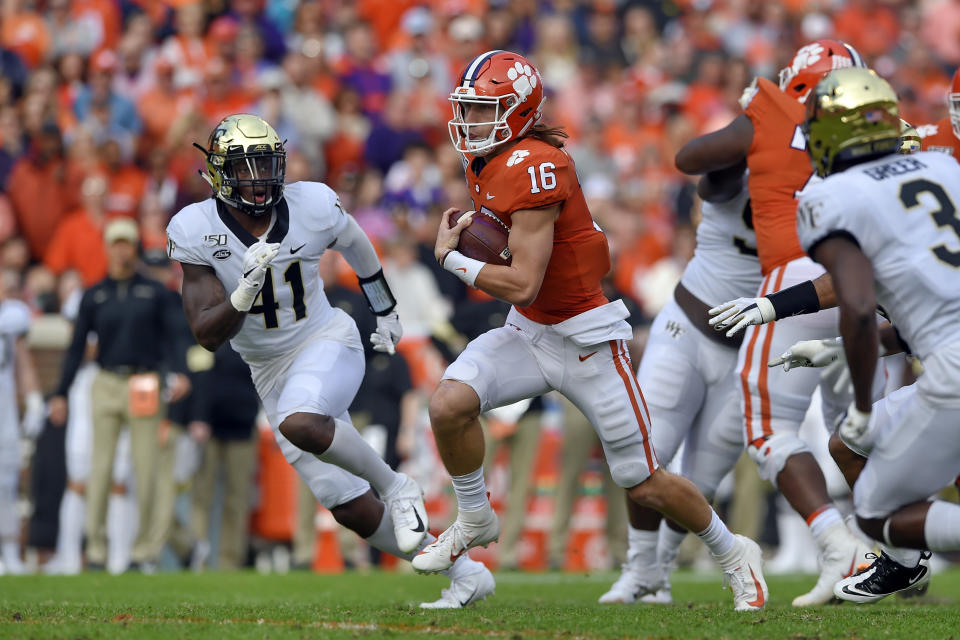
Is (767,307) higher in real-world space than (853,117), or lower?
lower

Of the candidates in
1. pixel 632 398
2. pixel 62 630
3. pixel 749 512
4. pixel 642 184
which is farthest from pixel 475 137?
pixel 642 184

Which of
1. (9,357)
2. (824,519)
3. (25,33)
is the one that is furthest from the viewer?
(25,33)

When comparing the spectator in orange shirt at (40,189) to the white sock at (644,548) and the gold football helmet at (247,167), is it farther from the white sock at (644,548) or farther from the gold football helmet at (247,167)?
the white sock at (644,548)

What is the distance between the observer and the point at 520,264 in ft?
17.0

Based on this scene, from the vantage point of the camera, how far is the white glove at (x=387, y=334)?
6.25 meters

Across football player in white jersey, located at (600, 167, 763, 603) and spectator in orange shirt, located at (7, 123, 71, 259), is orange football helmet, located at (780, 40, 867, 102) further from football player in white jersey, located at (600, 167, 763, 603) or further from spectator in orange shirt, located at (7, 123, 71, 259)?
spectator in orange shirt, located at (7, 123, 71, 259)

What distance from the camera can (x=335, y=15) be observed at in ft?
45.9

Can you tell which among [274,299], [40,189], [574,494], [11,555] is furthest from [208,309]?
[40,189]

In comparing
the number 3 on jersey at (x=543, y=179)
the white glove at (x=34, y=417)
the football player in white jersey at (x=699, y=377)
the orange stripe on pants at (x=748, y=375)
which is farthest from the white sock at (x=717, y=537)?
the white glove at (x=34, y=417)

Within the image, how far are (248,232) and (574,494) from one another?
4652 mm

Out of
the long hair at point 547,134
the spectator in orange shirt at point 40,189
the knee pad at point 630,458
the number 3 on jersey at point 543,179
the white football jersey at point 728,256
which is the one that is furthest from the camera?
the spectator in orange shirt at point 40,189

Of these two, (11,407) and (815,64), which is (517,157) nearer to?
(815,64)

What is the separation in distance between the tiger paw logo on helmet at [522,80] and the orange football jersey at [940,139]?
2040 millimetres

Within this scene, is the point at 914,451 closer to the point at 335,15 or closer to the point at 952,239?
the point at 952,239
